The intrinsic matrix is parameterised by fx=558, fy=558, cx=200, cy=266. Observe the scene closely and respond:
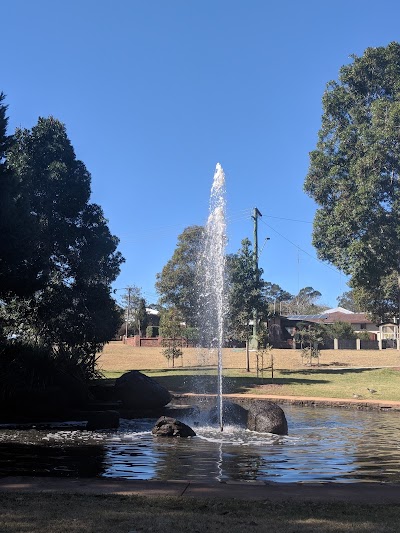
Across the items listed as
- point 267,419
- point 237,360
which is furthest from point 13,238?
point 237,360

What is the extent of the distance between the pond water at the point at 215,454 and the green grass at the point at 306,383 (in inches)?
324

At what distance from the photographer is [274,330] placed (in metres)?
60.7

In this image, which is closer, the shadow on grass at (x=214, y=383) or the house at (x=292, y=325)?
the shadow on grass at (x=214, y=383)

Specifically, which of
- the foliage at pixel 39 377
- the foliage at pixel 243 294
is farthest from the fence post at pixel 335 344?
the foliage at pixel 39 377

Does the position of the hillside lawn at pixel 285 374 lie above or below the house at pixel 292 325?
below

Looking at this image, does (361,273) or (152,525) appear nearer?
(152,525)

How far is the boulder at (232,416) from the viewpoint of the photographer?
1450 centimetres

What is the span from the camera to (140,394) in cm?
1819

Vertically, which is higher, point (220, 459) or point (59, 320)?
point (59, 320)

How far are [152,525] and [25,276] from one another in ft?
41.3

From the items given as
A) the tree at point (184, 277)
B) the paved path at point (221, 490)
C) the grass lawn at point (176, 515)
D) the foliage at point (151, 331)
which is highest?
the tree at point (184, 277)

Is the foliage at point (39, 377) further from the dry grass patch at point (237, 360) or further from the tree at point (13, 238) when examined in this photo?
the dry grass patch at point (237, 360)

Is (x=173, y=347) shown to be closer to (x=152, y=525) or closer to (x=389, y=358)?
(x=389, y=358)

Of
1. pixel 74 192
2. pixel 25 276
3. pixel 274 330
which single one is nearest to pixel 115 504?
pixel 25 276
